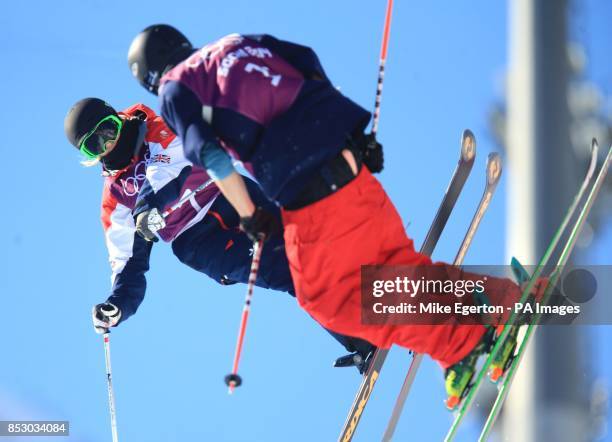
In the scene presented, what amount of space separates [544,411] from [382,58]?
3.29 metres

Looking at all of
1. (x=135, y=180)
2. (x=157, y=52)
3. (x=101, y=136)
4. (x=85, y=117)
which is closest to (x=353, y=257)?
(x=157, y=52)

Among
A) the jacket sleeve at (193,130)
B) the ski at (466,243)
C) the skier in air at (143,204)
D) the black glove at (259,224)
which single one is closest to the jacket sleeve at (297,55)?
the jacket sleeve at (193,130)

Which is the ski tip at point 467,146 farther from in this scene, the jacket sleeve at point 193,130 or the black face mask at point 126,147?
the jacket sleeve at point 193,130

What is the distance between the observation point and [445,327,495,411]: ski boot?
4.86 m

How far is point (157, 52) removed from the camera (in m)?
4.86

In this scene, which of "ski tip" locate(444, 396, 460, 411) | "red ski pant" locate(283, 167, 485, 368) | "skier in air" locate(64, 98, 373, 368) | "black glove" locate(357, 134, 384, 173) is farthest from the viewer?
"skier in air" locate(64, 98, 373, 368)

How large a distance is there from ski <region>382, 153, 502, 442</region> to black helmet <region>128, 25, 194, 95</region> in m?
2.69

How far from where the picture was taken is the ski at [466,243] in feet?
20.5

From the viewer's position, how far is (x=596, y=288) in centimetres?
495

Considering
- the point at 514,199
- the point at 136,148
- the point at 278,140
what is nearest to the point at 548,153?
the point at 514,199

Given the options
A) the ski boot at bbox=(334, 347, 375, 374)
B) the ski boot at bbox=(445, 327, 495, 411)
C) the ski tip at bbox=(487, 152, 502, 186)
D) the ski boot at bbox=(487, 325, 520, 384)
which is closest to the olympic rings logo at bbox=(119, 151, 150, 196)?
the ski boot at bbox=(334, 347, 375, 374)

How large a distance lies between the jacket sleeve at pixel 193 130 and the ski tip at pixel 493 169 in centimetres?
283

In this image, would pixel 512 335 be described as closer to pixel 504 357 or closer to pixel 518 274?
pixel 504 357

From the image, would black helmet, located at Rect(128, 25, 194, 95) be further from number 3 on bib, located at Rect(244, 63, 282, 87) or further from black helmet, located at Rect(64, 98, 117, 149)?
black helmet, located at Rect(64, 98, 117, 149)
